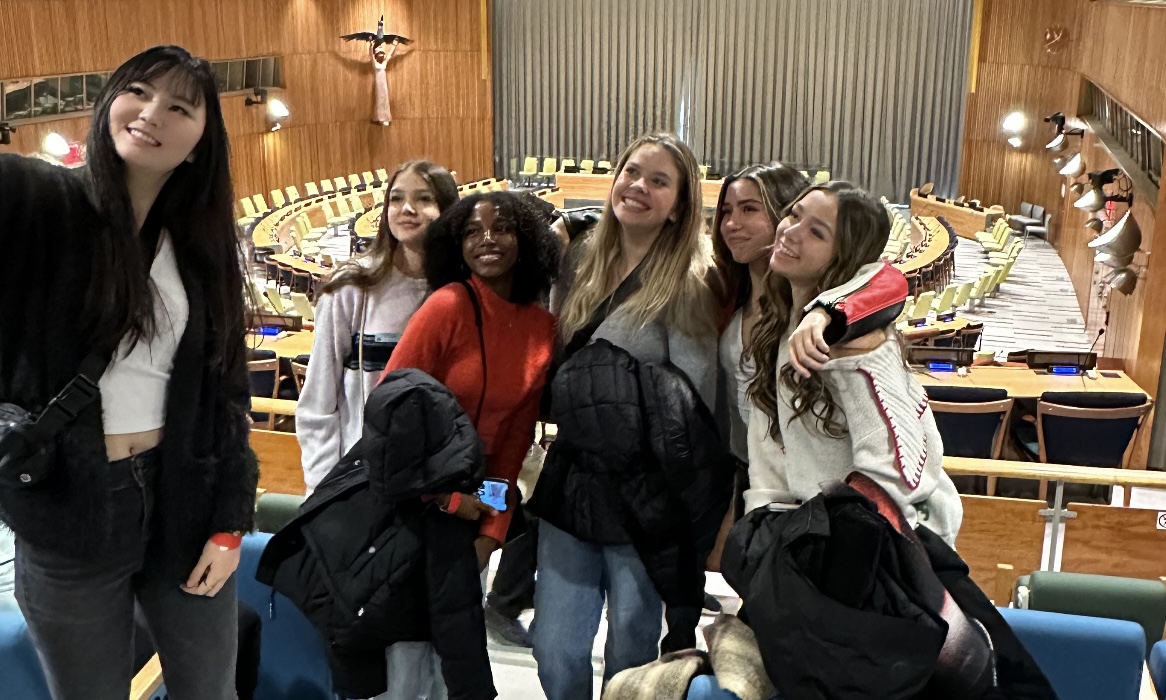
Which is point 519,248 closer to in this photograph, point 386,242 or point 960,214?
point 386,242

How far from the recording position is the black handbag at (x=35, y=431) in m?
1.73

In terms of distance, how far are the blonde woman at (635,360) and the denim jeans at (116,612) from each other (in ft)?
2.83

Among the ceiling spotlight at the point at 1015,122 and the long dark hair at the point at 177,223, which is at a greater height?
the long dark hair at the point at 177,223

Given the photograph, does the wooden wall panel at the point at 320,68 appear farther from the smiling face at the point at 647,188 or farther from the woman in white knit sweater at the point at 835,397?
the woman in white knit sweater at the point at 835,397

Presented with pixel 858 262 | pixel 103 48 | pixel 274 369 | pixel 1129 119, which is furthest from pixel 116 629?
pixel 103 48

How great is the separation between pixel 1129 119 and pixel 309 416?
12.1 m

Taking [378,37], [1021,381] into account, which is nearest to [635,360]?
[1021,381]

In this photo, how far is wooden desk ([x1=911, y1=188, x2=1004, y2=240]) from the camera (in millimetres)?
17797

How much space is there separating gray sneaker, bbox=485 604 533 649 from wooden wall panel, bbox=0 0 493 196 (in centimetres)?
1294

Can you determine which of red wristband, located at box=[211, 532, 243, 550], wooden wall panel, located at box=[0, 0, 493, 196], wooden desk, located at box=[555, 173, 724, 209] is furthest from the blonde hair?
wooden desk, located at box=[555, 173, 724, 209]

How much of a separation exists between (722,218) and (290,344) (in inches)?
244

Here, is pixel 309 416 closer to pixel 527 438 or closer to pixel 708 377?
pixel 527 438

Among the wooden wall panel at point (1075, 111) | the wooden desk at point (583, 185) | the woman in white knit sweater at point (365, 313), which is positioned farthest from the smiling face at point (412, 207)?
the wooden desk at point (583, 185)

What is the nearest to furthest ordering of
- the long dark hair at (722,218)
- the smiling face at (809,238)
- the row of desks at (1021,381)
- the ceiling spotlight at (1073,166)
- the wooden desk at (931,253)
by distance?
the smiling face at (809,238), the long dark hair at (722,218), the row of desks at (1021,381), the wooden desk at (931,253), the ceiling spotlight at (1073,166)
